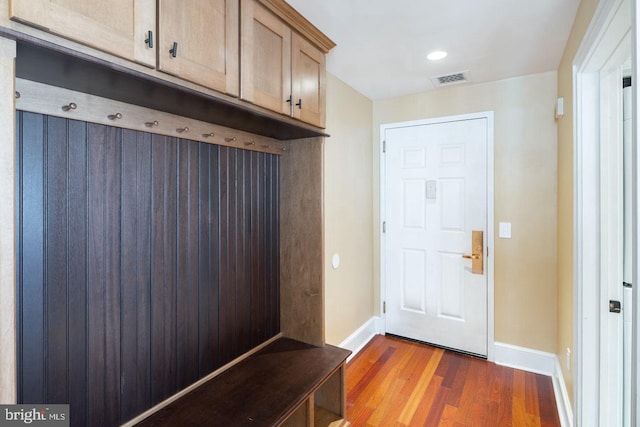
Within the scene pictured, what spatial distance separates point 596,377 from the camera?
1573 mm

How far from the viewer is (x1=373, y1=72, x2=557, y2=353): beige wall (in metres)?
2.45

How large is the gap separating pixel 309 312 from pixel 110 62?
1.60m

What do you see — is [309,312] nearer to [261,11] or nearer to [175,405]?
[175,405]

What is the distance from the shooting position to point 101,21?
89 cm

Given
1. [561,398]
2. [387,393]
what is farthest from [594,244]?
[387,393]

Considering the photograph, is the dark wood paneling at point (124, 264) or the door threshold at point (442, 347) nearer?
the dark wood paneling at point (124, 264)

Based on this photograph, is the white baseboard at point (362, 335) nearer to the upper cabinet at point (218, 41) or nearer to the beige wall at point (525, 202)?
the beige wall at point (525, 202)

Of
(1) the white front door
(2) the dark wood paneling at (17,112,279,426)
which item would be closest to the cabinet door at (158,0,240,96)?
(2) the dark wood paneling at (17,112,279,426)

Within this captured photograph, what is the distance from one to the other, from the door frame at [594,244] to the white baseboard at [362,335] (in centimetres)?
155

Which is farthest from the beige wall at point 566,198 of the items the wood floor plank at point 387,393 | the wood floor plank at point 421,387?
the wood floor plank at point 387,393

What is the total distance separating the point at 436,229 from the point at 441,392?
1298 millimetres

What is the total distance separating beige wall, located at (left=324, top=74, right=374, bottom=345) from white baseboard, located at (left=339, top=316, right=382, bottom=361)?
0.05m

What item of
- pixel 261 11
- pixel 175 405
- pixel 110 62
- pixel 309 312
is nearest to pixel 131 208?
pixel 110 62

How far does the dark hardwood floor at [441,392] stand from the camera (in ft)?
6.59
